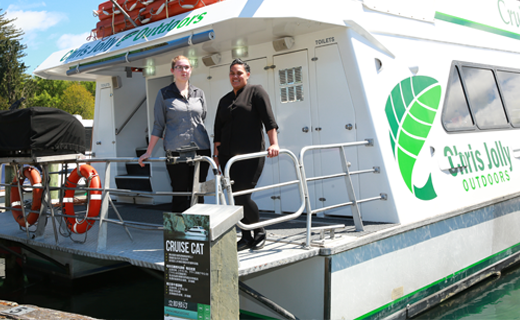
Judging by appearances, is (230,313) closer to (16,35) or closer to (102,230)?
(102,230)

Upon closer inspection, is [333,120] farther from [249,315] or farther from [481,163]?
[249,315]

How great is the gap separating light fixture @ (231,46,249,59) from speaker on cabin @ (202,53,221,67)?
24 centimetres

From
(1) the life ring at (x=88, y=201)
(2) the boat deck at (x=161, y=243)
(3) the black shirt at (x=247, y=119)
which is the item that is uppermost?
(3) the black shirt at (x=247, y=119)

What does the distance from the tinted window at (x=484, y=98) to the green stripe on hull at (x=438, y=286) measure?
1.55 metres

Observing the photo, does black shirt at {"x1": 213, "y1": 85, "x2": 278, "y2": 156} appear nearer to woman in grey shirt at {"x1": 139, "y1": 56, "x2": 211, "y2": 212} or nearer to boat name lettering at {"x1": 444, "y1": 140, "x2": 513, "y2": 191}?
woman in grey shirt at {"x1": 139, "y1": 56, "x2": 211, "y2": 212}

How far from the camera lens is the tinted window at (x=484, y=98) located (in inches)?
224

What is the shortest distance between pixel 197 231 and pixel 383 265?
2.10m

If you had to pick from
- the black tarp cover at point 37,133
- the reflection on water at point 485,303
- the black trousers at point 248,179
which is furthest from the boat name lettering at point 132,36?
the reflection on water at point 485,303

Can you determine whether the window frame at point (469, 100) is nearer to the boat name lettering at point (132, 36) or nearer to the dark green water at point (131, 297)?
the dark green water at point (131, 297)

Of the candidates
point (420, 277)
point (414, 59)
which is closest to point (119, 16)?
point (414, 59)

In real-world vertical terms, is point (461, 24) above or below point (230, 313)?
above

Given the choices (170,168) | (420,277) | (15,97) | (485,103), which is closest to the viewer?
(170,168)

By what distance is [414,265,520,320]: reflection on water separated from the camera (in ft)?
16.0

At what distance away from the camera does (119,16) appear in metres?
5.46
